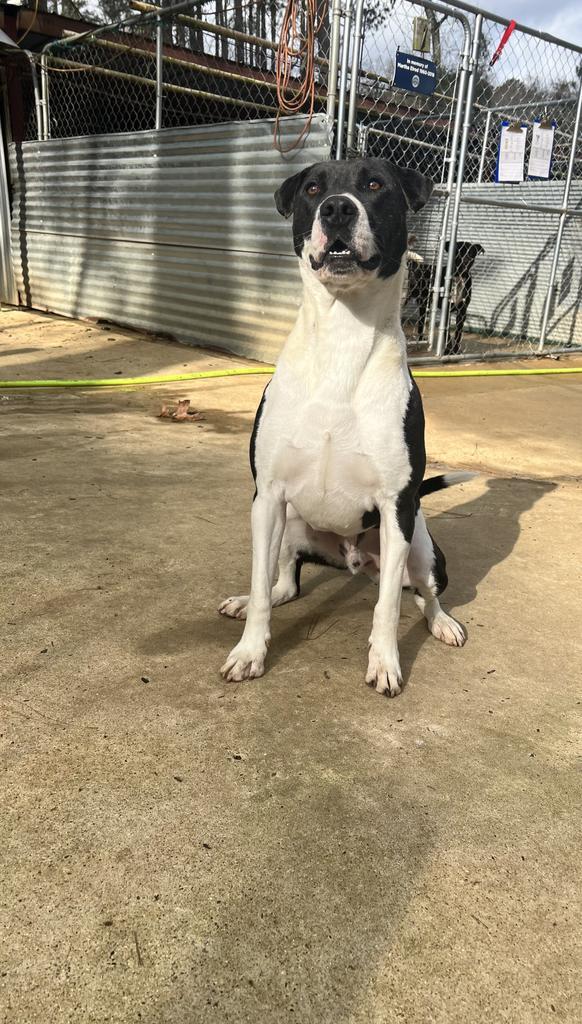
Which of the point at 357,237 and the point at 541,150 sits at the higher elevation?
the point at 541,150

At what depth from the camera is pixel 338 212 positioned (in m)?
1.87

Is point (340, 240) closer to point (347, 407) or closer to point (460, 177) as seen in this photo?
point (347, 407)

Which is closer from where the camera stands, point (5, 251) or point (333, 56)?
point (333, 56)

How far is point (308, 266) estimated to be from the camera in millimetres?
1960

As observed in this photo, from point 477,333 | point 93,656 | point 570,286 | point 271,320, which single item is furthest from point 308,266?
point 477,333

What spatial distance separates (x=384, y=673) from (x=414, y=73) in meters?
5.96

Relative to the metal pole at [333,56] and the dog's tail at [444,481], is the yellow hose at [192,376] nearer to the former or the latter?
the metal pole at [333,56]

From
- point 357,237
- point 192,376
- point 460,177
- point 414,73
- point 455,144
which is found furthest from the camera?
point 460,177

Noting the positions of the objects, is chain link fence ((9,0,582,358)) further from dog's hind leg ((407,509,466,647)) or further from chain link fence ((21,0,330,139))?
dog's hind leg ((407,509,466,647))

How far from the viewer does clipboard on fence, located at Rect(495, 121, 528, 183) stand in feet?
22.2

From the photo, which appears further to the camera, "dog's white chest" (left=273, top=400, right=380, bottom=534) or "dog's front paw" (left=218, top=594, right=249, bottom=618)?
"dog's front paw" (left=218, top=594, right=249, bottom=618)

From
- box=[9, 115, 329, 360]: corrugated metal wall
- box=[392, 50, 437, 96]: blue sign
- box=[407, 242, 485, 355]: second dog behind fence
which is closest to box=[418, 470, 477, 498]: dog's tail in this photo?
box=[9, 115, 329, 360]: corrugated metal wall

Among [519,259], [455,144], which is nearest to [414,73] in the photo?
[455,144]

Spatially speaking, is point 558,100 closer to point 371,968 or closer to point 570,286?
point 570,286
